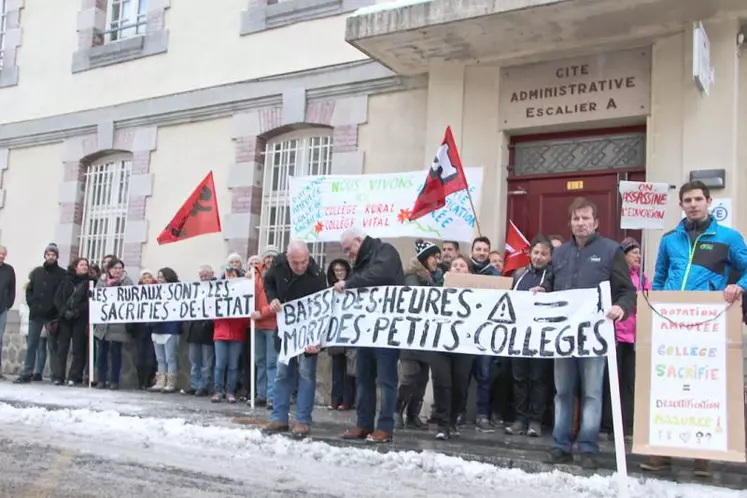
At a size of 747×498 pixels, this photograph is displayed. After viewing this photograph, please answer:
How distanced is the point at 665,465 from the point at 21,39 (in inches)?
534

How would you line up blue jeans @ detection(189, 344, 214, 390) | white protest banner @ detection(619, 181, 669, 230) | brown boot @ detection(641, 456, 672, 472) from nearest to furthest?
brown boot @ detection(641, 456, 672, 472), white protest banner @ detection(619, 181, 669, 230), blue jeans @ detection(189, 344, 214, 390)

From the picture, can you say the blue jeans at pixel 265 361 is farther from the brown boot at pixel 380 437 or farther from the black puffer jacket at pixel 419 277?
the brown boot at pixel 380 437

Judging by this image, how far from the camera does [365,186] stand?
381 inches

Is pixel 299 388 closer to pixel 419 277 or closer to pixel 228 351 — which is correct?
pixel 419 277

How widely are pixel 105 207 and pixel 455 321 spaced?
844 cm

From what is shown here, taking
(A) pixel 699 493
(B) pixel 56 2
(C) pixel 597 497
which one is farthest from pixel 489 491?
(B) pixel 56 2

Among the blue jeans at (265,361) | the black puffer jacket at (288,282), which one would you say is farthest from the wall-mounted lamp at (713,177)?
the blue jeans at (265,361)

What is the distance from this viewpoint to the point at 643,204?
7.61m

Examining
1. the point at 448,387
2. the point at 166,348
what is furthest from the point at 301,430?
the point at 166,348

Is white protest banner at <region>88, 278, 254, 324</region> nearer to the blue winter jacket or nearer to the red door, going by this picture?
the red door

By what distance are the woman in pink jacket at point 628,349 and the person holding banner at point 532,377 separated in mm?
645

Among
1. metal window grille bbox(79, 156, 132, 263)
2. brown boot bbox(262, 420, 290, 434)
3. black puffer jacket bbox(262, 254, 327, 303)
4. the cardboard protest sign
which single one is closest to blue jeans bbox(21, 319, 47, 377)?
metal window grille bbox(79, 156, 132, 263)

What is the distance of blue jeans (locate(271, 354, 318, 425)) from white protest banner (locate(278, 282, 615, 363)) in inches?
5.5

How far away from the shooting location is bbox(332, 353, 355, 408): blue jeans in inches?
359
